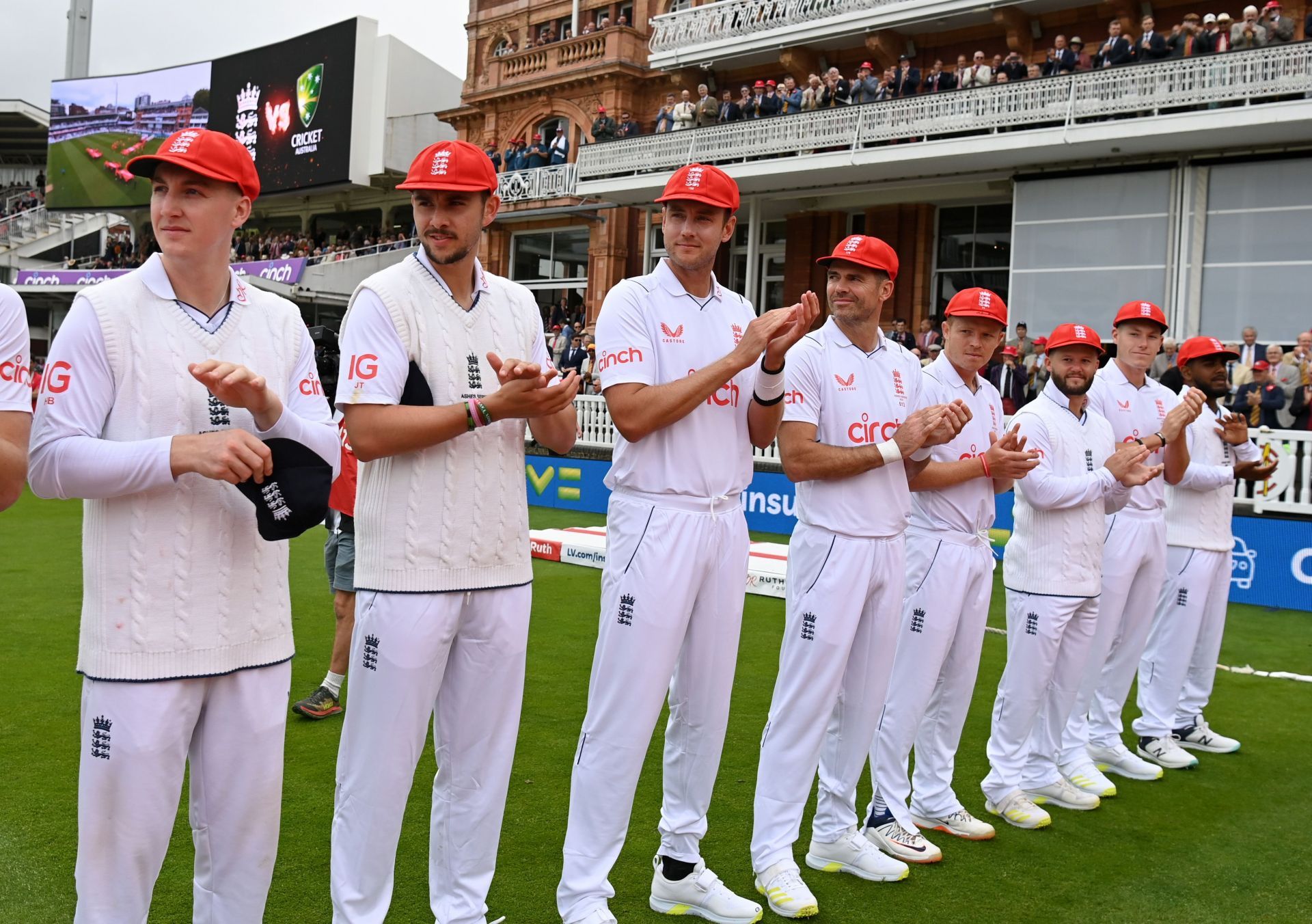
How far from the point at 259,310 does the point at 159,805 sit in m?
1.29

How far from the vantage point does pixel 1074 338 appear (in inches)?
225

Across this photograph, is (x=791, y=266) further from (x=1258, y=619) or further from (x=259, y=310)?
(x=259, y=310)

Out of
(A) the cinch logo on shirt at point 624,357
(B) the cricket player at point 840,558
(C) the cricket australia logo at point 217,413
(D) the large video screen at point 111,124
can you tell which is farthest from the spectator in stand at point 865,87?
(D) the large video screen at point 111,124

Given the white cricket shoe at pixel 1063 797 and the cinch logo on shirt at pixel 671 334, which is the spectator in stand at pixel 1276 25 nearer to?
the white cricket shoe at pixel 1063 797

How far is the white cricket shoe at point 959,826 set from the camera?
501 cm

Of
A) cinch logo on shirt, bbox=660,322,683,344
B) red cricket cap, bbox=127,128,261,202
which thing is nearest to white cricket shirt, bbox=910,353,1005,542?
cinch logo on shirt, bbox=660,322,683,344

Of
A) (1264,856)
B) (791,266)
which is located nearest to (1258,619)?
(1264,856)

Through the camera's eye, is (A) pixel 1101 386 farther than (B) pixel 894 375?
Yes

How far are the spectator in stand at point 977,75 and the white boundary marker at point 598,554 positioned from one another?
11.4 m

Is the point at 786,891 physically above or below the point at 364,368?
below

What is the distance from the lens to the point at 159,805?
2.74 meters

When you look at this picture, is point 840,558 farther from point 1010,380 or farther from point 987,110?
point 987,110

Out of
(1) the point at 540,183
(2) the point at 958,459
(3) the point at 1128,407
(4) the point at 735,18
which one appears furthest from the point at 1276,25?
(1) the point at 540,183

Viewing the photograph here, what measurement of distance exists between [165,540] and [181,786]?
65cm
